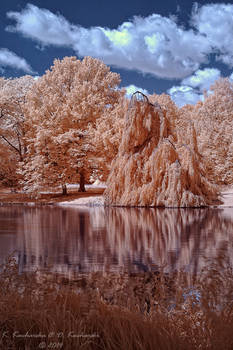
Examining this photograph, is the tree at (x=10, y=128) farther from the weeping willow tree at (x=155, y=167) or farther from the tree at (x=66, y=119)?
the weeping willow tree at (x=155, y=167)

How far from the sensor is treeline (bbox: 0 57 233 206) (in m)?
17.4

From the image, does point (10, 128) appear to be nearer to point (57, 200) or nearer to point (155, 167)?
point (57, 200)

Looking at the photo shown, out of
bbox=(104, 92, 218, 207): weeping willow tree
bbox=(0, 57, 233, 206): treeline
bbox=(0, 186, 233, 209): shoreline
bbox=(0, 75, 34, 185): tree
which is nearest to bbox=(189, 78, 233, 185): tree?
bbox=(0, 57, 233, 206): treeline

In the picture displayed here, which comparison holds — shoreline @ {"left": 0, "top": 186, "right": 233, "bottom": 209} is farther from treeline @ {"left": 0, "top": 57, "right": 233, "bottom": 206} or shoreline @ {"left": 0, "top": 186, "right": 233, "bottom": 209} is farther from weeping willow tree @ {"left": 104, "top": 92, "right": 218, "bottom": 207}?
weeping willow tree @ {"left": 104, "top": 92, "right": 218, "bottom": 207}

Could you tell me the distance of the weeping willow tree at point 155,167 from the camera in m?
16.3

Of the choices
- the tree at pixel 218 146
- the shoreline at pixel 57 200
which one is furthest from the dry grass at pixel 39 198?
the tree at pixel 218 146

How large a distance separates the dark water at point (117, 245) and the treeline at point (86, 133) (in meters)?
6.90

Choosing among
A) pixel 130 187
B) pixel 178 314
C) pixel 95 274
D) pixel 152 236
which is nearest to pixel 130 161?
pixel 130 187

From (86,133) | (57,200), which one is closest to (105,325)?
(57,200)

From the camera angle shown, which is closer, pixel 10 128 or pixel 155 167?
pixel 155 167

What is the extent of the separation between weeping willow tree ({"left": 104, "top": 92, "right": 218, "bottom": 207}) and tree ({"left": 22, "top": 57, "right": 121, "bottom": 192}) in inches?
168

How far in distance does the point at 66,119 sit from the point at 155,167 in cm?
858

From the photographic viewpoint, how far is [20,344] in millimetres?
2453

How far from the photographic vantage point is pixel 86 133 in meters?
22.0
